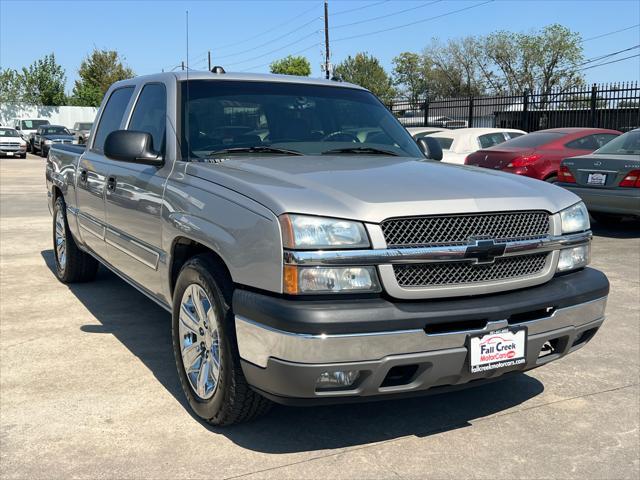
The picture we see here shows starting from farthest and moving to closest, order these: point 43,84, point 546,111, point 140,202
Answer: point 43,84 → point 546,111 → point 140,202

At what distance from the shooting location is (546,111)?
890 inches

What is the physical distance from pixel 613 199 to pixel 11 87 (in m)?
61.5

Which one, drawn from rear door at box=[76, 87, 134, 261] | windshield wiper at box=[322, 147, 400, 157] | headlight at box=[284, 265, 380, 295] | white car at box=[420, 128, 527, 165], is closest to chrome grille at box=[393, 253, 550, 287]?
headlight at box=[284, 265, 380, 295]

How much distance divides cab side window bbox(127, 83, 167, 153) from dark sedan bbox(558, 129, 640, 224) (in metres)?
6.78

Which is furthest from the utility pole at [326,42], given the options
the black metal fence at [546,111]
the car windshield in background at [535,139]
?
the car windshield in background at [535,139]

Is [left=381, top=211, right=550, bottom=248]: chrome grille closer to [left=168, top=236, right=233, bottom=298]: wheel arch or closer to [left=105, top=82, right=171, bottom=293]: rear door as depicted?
[left=168, top=236, right=233, bottom=298]: wheel arch

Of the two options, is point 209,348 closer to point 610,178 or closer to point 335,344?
point 335,344

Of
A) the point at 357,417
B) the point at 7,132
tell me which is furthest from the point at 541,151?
the point at 7,132

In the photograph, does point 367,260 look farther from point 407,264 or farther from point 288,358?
point 288,358

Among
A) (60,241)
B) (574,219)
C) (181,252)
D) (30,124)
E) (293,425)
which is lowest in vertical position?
(293,425)

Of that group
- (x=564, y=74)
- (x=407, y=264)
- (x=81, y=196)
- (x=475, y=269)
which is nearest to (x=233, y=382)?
(x=407, y=264)

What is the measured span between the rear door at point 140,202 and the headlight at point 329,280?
1396 mm

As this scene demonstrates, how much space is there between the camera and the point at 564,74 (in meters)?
72.0

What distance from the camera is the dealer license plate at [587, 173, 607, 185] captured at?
31.7 feet
